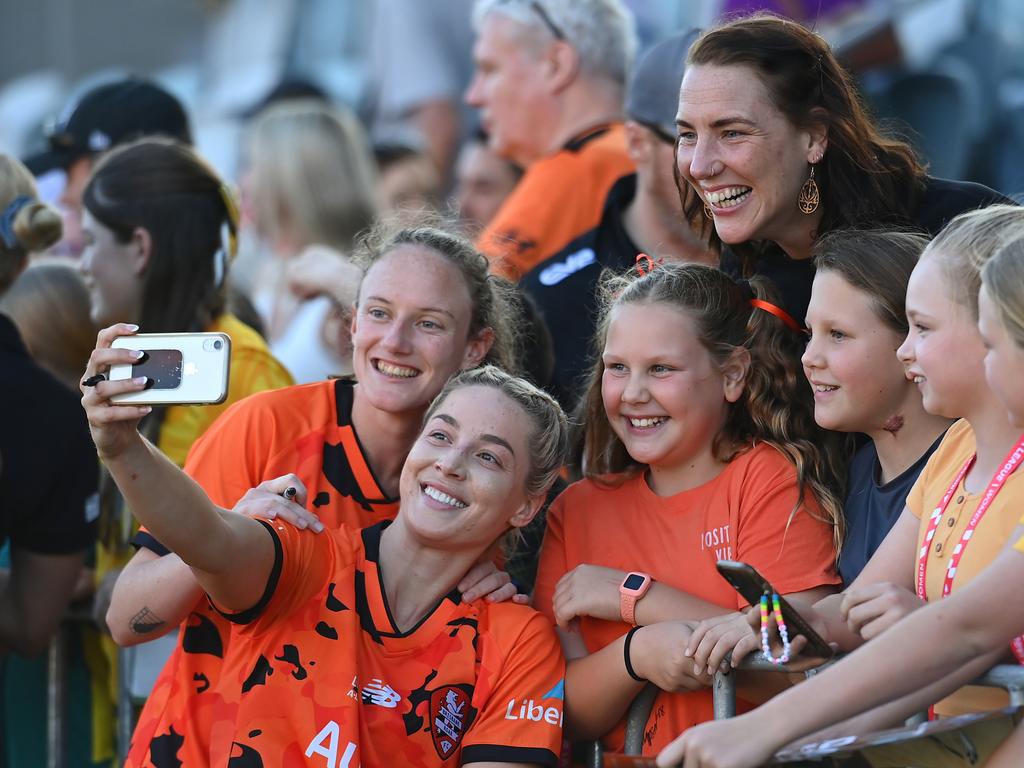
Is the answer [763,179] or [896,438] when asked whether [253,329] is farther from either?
[896,438]

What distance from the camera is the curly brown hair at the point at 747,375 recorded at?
11.4 feet

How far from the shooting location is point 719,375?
139 inches

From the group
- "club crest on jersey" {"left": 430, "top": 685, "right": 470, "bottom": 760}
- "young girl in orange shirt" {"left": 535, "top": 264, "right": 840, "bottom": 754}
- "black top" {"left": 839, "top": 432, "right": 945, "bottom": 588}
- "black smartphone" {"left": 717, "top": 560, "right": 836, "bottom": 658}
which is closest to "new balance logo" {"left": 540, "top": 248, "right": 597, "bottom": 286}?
"young girl in orange shirt" {"left": 535, "top": 264, "right": 840, "bottom": 754}

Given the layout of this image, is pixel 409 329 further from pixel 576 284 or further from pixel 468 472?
pixel 576 284

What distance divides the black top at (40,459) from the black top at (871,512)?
85.6 inches

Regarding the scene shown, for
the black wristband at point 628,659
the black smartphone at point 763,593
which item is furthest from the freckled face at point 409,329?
the black smartphone at point 763,593

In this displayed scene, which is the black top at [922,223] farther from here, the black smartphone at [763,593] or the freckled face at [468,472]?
the black smartphone at [763,593]

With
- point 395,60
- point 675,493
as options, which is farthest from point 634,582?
point 395,60

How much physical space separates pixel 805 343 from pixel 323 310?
2.45 m

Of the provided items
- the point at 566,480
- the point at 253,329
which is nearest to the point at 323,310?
the point at 253,329

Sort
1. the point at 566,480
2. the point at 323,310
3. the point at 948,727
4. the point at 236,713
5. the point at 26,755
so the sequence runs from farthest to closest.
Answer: the point at 323,310 → the point at 26,755 → the point at 566,480 → the point at 236,713 → the point at 948,727

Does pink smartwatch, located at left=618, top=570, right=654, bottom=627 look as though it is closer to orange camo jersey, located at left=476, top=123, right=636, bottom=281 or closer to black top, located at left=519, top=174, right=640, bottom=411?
black top, located at left=519, top=174, right=640, bottom=411

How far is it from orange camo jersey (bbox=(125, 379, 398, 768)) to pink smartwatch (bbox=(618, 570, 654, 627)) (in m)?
0.64

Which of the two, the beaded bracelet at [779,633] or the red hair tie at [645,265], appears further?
the red hair tie at [645,265]
